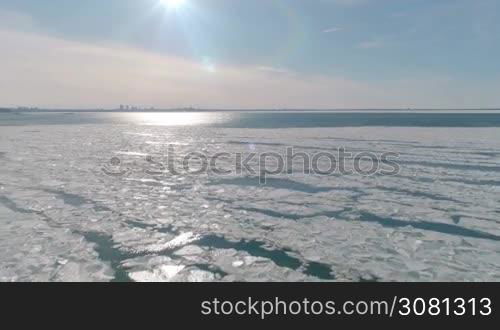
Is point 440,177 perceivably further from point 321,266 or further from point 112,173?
point 112,173

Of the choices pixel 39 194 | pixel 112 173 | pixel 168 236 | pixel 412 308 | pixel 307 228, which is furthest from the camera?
pixel 112 173

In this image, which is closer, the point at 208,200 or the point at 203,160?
the point at 208,200

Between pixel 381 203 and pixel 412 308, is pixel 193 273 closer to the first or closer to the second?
pixel 412 308

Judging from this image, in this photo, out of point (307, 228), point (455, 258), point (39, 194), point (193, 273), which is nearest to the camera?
point (193, 273)

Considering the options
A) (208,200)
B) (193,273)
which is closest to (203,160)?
(208,200)

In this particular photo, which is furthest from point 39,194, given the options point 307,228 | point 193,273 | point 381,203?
point 381,203

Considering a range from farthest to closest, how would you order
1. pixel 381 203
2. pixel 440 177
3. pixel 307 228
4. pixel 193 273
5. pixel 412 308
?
pixel 440 177 < pixel 381 203 < pixel 307 228 < pixel 193 273 < pixel 412 308

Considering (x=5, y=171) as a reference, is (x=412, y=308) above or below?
below

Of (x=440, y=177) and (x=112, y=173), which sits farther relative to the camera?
(x=112, y=173)

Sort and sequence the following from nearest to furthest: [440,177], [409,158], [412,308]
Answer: [412,308] → [440,177] → [409,158]
